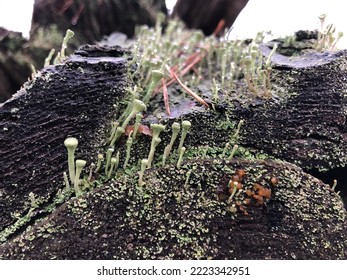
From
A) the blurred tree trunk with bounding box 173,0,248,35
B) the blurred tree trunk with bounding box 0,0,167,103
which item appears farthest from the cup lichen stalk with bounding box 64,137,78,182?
the blurred tree trunk with bounding box 173,0,248,35

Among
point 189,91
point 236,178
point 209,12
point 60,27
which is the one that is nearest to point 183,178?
point 236,178

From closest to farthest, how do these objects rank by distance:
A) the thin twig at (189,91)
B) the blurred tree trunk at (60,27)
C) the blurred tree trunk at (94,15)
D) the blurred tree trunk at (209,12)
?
the thin twig at (189,91)
the blurred tree trunk at (60,27)
the blurred tree trunk at (94,15)
the blurred tree trunk at (209,12)

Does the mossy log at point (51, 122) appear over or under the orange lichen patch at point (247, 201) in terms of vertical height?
over

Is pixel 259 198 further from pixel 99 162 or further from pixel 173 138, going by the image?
pixel 99 162

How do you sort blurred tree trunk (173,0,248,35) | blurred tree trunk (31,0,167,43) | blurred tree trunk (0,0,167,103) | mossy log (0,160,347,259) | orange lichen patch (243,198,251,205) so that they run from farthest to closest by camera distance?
blurred tree trunk (173,0,248,35), blurred tree trunk (31,0,167,43), blurred tree trunk (0,0,167,103), orange lichen patch (243,198,251,205), mossy log (0,160,347,259)

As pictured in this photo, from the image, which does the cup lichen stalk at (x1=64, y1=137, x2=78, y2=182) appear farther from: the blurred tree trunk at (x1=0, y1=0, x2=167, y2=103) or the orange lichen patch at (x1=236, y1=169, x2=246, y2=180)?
the blurred tree trunk at (x1=0, y1=0, x2=167, y2=103)

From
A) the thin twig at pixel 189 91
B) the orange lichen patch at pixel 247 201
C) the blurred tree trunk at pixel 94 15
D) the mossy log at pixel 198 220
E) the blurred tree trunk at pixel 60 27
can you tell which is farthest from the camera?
the blurred tree trunk at pixel 94 15

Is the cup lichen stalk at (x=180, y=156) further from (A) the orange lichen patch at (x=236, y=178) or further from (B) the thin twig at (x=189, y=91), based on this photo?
(B) the thin twig at (x=189, y=91)

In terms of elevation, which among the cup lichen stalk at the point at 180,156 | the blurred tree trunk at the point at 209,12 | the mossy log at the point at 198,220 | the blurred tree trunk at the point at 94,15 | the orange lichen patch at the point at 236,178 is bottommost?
the mossy log at the point at 198,220

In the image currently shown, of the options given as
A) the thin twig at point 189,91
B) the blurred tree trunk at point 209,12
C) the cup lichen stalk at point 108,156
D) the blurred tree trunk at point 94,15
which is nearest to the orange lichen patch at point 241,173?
the thin twig at point 189,91
